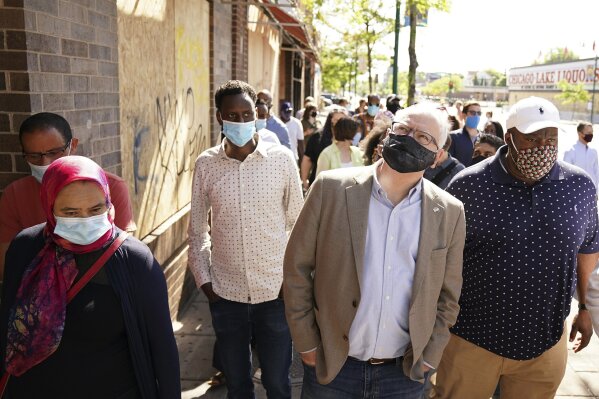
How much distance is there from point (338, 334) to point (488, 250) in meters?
1.01

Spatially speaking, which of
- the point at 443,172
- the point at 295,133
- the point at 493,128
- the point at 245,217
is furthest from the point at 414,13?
the point at 245,217

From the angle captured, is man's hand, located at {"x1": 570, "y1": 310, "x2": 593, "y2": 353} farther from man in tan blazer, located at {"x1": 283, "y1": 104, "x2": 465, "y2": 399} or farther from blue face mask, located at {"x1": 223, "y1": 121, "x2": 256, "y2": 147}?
Answer: blue face mask, located at {"x1": 223, "y1": 121, "x2": 256, "y2": 147}

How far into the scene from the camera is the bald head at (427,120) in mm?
2504

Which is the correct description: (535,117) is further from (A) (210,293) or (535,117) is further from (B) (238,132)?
(A) (210,293)

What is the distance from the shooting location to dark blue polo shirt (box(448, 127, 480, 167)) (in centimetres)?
689

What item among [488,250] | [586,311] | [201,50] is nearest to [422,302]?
[488,250]

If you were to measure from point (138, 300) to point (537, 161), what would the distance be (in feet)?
6.78

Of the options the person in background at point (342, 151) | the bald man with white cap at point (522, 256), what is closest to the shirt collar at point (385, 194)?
the bald man with white cap at point (522, 256)

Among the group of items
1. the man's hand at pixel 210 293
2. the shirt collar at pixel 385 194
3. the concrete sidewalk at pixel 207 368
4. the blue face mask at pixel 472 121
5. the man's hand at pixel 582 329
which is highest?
the blue face mask at pixel 472 121

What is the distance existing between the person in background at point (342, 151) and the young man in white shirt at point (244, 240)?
2.37m

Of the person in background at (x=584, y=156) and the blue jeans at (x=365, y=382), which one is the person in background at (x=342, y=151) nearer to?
the blue jeans at (x=365, y=382)

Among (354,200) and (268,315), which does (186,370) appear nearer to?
(268,315)

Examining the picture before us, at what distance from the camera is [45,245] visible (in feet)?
7.06

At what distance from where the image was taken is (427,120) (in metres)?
2.50
